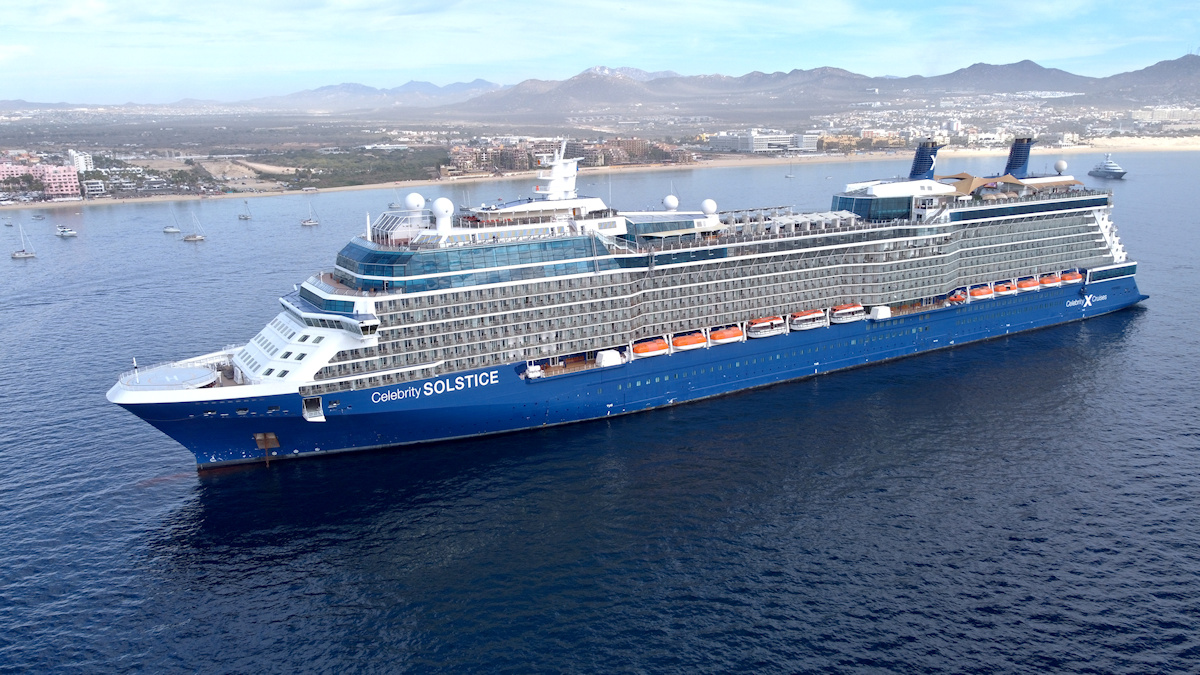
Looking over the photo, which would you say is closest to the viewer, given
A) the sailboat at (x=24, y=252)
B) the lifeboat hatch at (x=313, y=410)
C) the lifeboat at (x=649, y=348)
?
the lifeboat hatch at (x=313, y=410)

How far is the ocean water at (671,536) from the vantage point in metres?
25.5

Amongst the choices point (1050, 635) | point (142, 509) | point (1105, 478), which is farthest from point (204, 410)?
→ point (1105, 478)

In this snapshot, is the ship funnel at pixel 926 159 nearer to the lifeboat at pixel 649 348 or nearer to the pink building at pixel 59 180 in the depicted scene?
the lifeboat at pixel 649 348

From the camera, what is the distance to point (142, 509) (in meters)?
34.6

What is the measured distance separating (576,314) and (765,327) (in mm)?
12760

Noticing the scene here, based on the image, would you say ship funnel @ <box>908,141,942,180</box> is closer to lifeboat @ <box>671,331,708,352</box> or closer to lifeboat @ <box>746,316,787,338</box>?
lifeboat @ <box>746,316,787,338</box>

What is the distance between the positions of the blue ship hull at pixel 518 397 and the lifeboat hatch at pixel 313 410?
1.00ft

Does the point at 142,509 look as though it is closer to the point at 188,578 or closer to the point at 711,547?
the point at 188,578

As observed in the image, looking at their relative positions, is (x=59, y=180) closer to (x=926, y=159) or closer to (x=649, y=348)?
(x=649, y=348)

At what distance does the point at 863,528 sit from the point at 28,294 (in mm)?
84345

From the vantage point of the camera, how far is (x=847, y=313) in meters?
A: 49.4

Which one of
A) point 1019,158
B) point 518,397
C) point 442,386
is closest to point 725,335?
point 518,397

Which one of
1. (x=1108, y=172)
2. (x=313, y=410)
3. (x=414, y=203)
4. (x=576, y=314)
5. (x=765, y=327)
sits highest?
(x=414, y=203)

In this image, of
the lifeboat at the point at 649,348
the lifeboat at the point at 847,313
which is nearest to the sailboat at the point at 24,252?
the lifeboat at the point at 649,348
